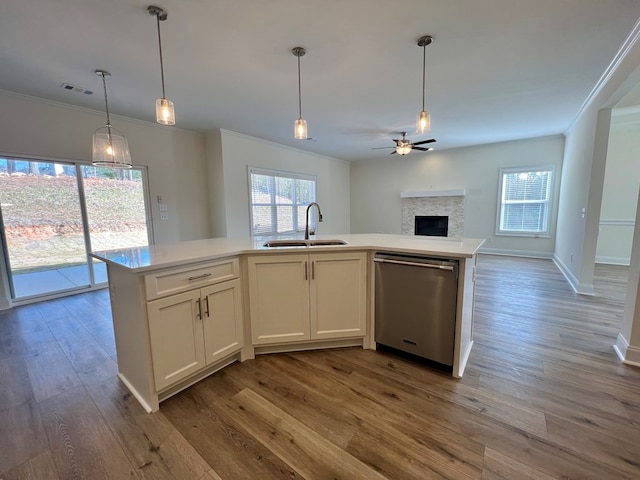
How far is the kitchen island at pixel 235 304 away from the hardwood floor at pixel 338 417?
152 millimetres

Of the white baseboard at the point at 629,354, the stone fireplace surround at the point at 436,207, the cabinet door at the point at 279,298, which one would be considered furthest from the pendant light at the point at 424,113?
the stone fireplace surround at the point at 436,207

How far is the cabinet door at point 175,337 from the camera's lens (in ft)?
5.27

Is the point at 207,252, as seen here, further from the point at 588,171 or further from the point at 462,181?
the point at 462,181

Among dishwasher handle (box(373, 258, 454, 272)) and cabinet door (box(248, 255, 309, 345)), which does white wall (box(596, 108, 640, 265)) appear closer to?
dishwasher handle (box(373, 258, 454, 272))

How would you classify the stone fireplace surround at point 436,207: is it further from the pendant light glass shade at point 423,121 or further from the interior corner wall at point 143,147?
the interior corner wall at point 143,147

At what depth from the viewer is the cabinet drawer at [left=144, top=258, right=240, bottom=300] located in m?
1.57

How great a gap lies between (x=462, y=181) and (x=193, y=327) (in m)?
6.97

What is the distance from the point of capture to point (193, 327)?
1.80 m

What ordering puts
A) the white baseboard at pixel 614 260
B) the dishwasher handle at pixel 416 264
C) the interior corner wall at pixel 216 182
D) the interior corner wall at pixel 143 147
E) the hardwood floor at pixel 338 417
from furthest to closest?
1. the white baseboard at pixel 614 260
2. the interior corner wall at pixel 216 182
3. the interior corner wall at pixel 143 147
4. the dishwasher handle at pixel 416 264
5. the hardwood floor at pixel 338 417

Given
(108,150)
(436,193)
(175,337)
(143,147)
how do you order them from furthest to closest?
(436,193)
(143,147)
(108,150)
(175,337)

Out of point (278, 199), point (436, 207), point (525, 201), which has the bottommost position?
point (436, 207)

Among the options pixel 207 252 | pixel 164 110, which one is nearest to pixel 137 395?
pixel 207 252

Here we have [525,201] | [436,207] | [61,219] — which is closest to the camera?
[61,219]

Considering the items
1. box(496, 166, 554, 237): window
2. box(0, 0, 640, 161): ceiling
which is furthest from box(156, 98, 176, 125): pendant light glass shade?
box(496, 166, 554, 237): window
